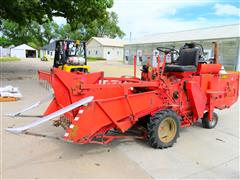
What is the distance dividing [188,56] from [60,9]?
1108cm

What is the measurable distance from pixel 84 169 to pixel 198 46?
A: 11.0 ft

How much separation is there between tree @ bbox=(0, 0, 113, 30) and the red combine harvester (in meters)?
8.44

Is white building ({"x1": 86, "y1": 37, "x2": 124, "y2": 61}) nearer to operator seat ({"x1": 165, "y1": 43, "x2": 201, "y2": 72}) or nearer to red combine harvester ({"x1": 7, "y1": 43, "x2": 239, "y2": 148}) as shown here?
operator seat ({"x1": 165, "y1": 43, "x2": 201, "y2": 72})

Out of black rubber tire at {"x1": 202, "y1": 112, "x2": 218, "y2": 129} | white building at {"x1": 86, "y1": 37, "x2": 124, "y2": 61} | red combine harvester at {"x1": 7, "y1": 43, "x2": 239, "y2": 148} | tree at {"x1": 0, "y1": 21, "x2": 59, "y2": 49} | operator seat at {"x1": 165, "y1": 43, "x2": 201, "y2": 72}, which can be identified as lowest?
black rubber tire at {"x1": 202, "y1": 112, "x2": 218, "y2": 129}

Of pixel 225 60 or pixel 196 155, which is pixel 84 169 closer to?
pixel 196 155

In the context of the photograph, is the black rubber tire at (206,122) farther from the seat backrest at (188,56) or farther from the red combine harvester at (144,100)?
the seat backrest at (188,56)

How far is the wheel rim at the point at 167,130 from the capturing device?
369 centimetres

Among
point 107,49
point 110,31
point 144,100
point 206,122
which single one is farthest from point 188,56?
point 110,31

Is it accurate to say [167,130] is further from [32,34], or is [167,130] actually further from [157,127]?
[32,34]

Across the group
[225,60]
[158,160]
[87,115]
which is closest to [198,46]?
[158,160]

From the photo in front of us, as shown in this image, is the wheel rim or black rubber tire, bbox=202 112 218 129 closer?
the wheel rim

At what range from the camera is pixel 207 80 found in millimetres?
4379

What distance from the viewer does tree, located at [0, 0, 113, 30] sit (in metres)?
12.0

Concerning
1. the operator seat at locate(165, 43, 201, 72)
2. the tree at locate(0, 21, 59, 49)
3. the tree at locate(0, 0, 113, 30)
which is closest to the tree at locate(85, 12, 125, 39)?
the tree at locate(0, 21, 59, 49)
